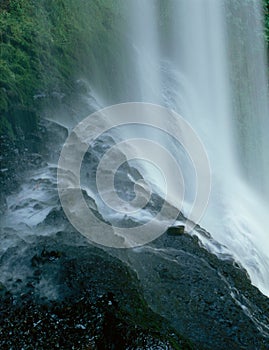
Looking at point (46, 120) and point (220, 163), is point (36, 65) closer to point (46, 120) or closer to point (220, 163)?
point (46, 120)

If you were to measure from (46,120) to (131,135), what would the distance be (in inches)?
71.4

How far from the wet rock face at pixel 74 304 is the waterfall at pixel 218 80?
14.6ft

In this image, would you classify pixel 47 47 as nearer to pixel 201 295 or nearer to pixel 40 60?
pixel 40 60

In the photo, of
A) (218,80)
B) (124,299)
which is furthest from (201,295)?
(218,80)

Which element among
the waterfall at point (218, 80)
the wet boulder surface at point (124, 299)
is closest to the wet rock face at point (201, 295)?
the wet boulder surface at point (124, 299)

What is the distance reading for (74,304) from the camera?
2855 millimetres

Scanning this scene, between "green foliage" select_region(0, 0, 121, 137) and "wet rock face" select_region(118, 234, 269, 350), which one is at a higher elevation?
"green foliage" select_region(0, 0, 121, 137)

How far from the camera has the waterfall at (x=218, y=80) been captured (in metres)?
9.14

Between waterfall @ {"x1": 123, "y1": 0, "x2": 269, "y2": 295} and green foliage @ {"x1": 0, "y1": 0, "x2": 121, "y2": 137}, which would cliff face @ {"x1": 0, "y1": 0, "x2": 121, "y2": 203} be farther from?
waterfall @ {"x1": 123, "y1": 0, "x2": 269, "y2": 295}

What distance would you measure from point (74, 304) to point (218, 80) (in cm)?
968

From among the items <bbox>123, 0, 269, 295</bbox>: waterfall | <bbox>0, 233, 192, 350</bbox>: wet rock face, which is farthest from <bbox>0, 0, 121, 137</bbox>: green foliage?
<bbox>0, 233, 192, 350</bbox>: wet rock face

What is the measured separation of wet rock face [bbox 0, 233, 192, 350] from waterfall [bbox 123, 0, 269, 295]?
4.44 metres

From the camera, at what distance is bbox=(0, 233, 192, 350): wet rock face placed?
2588mm

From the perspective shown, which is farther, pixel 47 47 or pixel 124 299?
pixel 47 47
